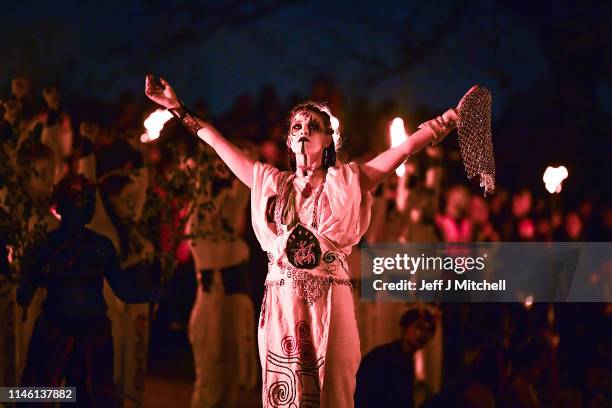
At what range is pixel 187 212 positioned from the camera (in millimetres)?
5051

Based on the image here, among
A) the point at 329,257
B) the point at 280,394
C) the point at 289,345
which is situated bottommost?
the point at 280,394

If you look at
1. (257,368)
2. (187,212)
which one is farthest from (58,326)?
(257,368)

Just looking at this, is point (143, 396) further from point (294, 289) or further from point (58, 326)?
point (294, 289)

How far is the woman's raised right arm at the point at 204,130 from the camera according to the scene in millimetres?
3230

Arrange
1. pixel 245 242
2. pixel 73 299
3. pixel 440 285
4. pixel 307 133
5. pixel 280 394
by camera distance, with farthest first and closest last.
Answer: pixel 440 285 → pixel 245 242 → pixel 73 299 → pixel 307 133 → pixel 280 394

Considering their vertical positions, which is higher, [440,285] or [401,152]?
[401,152]

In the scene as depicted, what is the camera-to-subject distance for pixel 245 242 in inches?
213

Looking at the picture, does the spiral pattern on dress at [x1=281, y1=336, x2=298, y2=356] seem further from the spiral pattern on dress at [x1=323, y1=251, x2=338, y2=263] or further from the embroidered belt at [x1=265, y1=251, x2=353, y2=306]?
the spiral pattern on dress at [x1=323, y1=251, x2=338, y2=263]

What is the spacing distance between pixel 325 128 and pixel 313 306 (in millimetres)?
586

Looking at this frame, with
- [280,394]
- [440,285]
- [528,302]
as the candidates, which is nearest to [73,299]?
[280,394]

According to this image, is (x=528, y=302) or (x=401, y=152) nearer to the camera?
(x=401, y=152)

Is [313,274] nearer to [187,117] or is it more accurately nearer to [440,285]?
[187,117]

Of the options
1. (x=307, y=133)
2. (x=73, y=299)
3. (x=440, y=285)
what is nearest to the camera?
(x=307, y=133)

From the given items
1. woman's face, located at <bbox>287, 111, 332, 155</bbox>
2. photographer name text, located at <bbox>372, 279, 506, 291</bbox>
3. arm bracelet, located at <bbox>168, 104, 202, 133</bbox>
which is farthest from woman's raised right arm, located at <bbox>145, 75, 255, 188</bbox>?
photographer name text, located at <bbox>372, 279, 506, 291</bbox>
